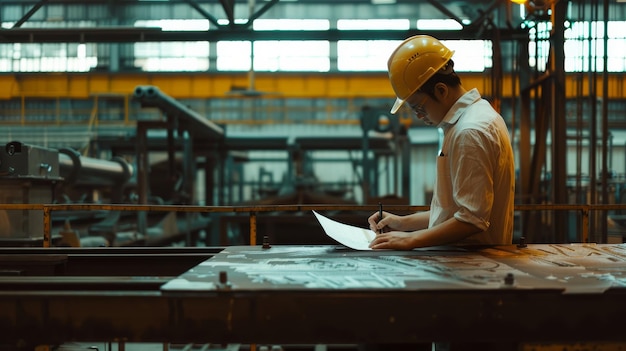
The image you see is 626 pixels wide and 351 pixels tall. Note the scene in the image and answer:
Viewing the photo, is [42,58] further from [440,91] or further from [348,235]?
[440,91]

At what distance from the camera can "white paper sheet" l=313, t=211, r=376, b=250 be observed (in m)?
2.75

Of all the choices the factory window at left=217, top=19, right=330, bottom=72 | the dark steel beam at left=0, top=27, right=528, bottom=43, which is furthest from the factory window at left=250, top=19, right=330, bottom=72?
the dark steel beam at left=0, top=27, right=528, bottom=43

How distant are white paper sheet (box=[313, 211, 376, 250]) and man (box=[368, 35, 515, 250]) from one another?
3.4 inches

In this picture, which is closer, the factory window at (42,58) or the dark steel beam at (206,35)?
the dark steel beam at (206,35)

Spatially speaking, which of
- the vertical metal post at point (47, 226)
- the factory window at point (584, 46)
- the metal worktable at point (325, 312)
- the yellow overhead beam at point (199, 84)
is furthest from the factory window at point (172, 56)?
the metal worktable at point (325, 312)

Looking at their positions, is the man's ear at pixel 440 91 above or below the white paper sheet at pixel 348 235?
above

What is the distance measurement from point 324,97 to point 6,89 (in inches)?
398

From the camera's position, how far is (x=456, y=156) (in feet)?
8.38

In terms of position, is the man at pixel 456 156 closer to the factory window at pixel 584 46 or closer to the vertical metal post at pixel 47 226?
the vertical metal post at pixel 47 226

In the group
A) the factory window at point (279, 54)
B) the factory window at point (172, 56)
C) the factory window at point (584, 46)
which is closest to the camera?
the factory window at point (584, 46)

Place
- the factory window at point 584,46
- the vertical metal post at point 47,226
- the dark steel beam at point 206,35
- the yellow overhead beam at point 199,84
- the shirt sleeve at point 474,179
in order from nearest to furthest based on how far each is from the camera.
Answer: the shirt sleeve at point 474,179
the vertical metal post at point 47,226
the factory window at point 584,46
the dark steel beam at point 206,35
the yellow overhead beam at point 199,84

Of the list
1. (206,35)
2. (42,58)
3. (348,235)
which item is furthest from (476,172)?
(42,58)

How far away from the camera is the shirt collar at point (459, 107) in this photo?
2785 mm

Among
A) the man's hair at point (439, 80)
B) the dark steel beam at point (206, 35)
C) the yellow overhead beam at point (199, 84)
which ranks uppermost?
the yellow overhead beam at point (199, 84)
